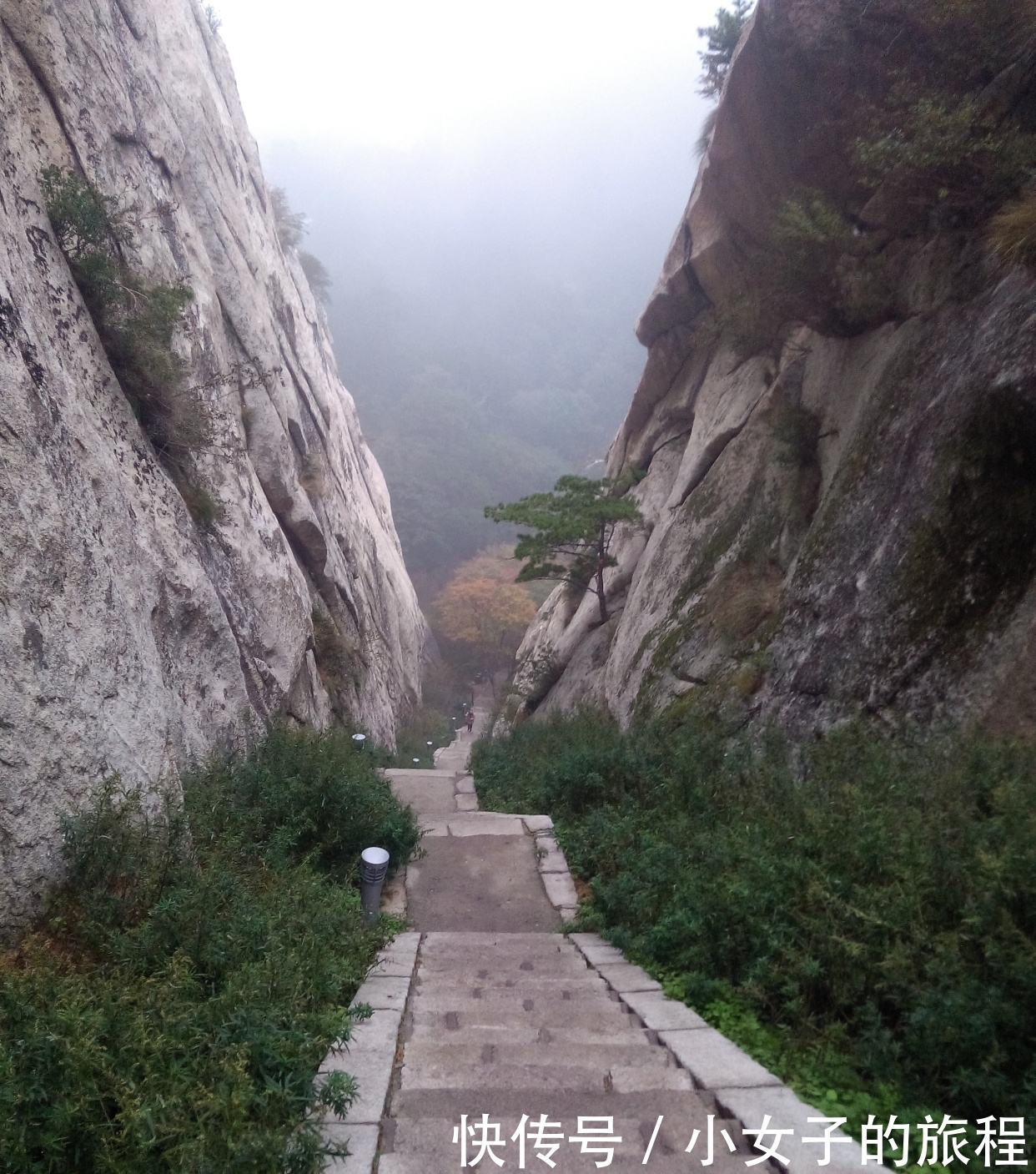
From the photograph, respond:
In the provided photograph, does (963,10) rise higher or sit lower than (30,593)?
higher

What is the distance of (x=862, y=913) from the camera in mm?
3424

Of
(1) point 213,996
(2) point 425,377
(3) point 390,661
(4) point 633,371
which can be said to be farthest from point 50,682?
(4) point 633,371

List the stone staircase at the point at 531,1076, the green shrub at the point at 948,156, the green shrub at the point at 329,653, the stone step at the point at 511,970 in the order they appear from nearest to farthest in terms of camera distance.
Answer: the stone staircase at the point at 531,1076 → the stone step at the point at 511,970 → the green shrub at the point at 948,156 → the green shrub at the point at 329,653

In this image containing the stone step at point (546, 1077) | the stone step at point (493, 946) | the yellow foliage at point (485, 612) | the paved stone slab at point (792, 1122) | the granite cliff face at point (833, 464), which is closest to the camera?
the paved stone slab at point (792, 1122)

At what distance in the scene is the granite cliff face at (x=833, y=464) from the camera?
5.88 metres

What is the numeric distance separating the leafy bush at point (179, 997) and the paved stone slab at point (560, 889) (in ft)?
5.66

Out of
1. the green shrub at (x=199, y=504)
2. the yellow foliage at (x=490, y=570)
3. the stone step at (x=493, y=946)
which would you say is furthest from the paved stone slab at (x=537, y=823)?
the yellow foliage at (x=490, y=570)

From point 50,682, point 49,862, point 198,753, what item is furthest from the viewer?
point 198,753

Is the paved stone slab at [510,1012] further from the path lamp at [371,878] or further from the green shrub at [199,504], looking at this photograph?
the green shrub at [199,504]

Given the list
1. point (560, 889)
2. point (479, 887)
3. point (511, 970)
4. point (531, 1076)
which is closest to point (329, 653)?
point (479, 887)

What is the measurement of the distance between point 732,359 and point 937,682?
1040 cm

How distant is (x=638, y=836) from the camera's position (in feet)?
A: 21.4

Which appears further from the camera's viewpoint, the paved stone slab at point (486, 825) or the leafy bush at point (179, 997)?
the paved stone slab at point (486, 825)

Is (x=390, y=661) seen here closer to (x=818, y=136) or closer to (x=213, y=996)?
(x=818, y=136)
